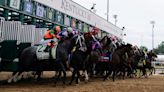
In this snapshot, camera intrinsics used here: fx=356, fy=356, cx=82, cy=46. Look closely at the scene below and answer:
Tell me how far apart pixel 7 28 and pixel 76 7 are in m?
14.2

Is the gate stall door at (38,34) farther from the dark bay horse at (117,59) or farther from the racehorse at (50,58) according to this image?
the dark bay horse at (117,59)

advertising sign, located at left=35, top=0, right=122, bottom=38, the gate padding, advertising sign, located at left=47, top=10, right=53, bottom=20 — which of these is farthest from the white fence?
advertising sign, located at left=47, top=10, right=53, bottom=20

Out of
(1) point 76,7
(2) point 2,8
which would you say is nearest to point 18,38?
(2) point 2,8

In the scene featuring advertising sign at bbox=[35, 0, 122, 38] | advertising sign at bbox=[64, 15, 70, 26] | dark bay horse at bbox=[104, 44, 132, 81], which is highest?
advertising sign at bbox=[35, 0, 122, 38]

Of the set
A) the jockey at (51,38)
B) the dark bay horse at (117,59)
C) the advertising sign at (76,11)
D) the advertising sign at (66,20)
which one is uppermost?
the advertising sign at (76,11)

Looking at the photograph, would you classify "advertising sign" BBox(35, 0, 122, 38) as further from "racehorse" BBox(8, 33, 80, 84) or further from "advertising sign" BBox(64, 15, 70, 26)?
"racehorse" BBox(8, 33, 80, 84)

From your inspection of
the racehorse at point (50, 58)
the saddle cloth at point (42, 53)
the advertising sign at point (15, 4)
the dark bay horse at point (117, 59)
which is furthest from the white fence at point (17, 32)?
the dark bay horse at point (117, 59)

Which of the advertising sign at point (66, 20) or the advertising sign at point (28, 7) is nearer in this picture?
the advertising sign at point (28, 7)

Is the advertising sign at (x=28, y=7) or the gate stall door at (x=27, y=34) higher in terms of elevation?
the advertising sign at (x=28, y=7)

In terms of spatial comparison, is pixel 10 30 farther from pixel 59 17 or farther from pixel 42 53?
pixel 59 17

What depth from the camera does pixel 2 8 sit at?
1725cm

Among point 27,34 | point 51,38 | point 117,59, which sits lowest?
point 117,59

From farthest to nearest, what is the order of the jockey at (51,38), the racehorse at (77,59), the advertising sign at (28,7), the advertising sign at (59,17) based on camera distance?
the advertising sign at (59,17) < the advertising sign at (28,7) < the racehorse at (77,59) < the jockey at (51,38)

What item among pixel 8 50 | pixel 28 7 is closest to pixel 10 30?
pixel 8 50
